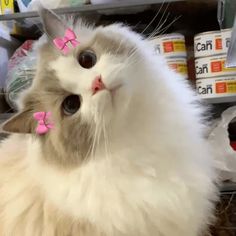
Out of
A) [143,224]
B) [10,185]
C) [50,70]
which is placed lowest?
[143,224]

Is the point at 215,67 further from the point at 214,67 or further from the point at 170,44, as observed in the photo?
the point at 170,44

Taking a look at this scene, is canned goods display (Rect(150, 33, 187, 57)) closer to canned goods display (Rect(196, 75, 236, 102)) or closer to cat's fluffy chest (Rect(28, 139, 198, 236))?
canned goods display (Rect(196, 75, 236, 102))

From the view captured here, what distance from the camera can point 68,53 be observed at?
0.89m

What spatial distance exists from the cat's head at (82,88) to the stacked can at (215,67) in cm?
53

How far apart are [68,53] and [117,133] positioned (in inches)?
8.1

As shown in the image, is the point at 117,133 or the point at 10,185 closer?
the point at 117,133

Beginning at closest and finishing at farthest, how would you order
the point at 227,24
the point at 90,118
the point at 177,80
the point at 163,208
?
the point at 90,118 < the point at 163,208 < the point at 177,80 < the point at 227,24

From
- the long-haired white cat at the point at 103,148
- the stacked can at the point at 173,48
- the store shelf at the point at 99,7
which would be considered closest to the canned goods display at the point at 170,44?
the stacked can at the point at 173,48

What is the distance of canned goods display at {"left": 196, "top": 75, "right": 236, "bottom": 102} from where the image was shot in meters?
1.41

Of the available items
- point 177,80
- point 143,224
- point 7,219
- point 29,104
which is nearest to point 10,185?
point 7,219

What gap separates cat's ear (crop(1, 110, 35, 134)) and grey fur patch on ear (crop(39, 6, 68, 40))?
0.65 ft

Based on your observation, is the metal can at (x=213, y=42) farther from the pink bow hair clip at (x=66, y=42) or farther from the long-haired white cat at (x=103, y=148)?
the pink bow hair clip at (x=66, y=42)

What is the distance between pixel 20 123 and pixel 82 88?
0.18 m

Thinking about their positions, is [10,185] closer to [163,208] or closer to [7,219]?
[7,219]
